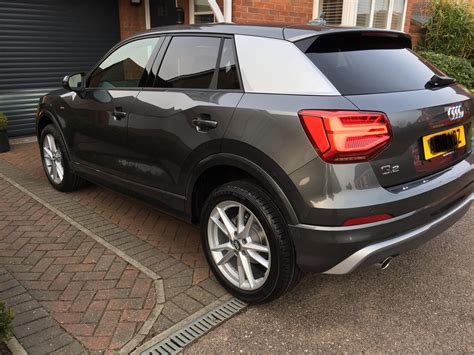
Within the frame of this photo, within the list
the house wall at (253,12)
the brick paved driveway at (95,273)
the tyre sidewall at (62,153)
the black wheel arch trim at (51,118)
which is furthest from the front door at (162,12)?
the brick paved driveway at (95,273)

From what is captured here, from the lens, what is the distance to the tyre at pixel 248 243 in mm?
2459

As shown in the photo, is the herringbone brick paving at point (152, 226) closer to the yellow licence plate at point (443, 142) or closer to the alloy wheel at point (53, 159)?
the alloy wheel at point (53, 159)

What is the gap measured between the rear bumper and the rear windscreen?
0.74 metres

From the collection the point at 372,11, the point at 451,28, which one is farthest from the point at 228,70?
the point at 451,28

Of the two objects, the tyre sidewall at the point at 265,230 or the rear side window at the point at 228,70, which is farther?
the rear side window at the point at 228,70

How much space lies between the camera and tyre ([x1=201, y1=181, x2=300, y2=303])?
2459 mm

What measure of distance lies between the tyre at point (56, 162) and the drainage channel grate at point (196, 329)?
2637mm

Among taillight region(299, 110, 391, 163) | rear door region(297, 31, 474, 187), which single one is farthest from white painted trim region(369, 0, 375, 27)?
taillight region(299, 110, 391, 163)

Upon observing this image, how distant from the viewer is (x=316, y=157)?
2.20 meters

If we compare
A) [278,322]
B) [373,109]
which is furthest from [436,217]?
[278,322]

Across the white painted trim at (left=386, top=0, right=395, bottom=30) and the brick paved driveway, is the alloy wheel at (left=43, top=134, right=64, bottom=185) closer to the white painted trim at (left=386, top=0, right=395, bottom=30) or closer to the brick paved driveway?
the brick paved driveway

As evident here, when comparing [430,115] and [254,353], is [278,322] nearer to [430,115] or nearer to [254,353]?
[254,353]

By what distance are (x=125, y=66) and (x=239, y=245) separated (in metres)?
2.03

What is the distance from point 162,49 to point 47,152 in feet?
7.78
